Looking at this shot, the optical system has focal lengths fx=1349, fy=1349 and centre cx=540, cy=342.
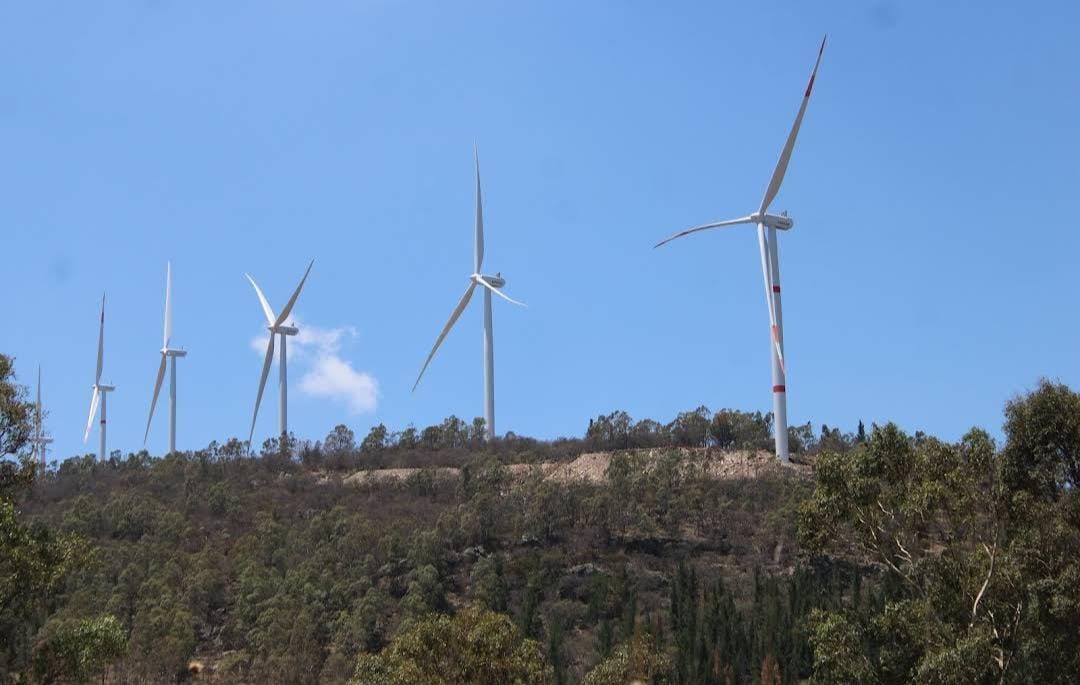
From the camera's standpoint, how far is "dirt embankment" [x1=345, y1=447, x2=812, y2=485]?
10711cm

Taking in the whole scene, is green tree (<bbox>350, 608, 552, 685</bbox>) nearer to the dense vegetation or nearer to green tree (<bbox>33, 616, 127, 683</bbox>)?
the dense vegetation

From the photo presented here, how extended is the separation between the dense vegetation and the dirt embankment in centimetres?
48

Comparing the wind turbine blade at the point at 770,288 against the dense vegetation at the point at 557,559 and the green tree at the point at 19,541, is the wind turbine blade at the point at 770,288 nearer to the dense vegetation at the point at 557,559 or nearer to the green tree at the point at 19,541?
the dense vegetation at the point at 557,559

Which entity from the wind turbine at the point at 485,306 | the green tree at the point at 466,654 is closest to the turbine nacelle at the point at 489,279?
the wind turbine at the point at 485,306

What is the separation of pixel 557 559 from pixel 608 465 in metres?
25.0

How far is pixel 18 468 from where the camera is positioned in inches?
1271

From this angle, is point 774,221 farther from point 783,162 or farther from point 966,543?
point 966,543

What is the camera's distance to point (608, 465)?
371ft

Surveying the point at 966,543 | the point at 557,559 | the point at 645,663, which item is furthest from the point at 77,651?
the point at 557,559

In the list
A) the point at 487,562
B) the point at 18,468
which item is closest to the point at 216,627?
the point at 487,562

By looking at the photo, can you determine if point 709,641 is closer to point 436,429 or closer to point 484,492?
point 484,492

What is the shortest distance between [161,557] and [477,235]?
115ft

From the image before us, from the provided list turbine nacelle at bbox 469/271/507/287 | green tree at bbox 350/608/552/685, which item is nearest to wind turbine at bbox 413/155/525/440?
turbine nacelle at bbox 469/271/507/287

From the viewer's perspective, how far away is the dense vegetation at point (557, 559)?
3538 cm
